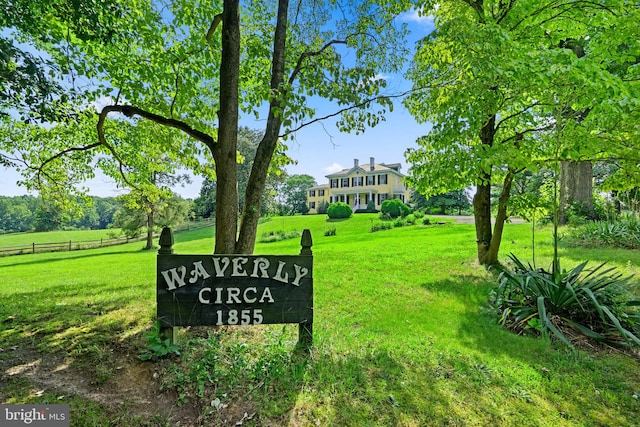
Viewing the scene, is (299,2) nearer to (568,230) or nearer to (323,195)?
(568,230)

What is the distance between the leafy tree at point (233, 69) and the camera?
3.84 metres

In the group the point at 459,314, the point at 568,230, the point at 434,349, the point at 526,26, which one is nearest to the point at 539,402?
the point at 434,349

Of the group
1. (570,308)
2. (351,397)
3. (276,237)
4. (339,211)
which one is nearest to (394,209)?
(339,211)

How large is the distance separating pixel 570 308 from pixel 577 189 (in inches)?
400

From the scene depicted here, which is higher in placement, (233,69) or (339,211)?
(233,69)

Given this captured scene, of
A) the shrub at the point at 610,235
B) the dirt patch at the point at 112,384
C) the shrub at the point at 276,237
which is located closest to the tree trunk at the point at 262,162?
the dirt patch at the point at 112,384

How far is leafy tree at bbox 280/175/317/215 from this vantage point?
50034 mm

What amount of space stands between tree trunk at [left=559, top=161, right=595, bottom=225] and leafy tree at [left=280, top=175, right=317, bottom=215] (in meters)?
38.7

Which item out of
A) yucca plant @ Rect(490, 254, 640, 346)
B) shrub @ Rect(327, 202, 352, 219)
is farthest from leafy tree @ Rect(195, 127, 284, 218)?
yucca plant @ Rect(490, 254, 640, 346)

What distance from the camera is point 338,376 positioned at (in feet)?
8.98

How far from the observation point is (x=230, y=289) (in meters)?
2.99

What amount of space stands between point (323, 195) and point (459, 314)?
4179 centimetres

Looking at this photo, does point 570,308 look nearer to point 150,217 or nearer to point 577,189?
point 577,189

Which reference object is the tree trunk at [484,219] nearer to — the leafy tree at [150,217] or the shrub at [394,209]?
the shrub at [394,209]
